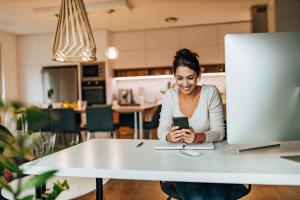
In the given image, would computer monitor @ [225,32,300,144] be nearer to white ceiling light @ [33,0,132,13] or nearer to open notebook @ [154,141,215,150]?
open notebook @ [154,141,215,150]

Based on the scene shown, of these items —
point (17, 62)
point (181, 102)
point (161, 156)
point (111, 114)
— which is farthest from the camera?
point (17, 62)

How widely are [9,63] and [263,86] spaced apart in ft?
20.9

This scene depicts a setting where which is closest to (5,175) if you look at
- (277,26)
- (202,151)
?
(202,151)

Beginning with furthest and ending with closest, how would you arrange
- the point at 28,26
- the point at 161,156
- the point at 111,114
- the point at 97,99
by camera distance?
the point at 97,99 → the point at 28,26 → the point at 111,114 → the point at 161,156

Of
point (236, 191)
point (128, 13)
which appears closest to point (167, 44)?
point (128, 13)

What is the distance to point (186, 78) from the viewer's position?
1.67 meters

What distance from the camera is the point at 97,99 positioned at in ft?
20.3

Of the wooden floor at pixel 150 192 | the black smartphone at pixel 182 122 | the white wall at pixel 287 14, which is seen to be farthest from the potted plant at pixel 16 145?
the white wall at pixel 287 14

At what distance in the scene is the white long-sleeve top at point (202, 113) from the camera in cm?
160

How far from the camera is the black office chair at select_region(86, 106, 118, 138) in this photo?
4.03 meters

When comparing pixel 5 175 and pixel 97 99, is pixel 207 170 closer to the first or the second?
pixel 5 175

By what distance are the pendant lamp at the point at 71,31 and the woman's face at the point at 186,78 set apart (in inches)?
43.3

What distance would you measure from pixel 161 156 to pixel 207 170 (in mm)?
265

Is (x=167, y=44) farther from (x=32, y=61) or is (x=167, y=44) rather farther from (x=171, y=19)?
(x=32, y=61)
